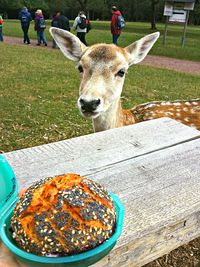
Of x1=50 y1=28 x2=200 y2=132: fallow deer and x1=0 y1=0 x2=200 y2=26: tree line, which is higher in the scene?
x1=50 y1=28 x2=200 y2=132: fallow deer

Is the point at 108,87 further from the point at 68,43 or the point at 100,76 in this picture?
the point at 68,43

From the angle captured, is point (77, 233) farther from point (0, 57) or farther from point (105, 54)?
point (0, 57)

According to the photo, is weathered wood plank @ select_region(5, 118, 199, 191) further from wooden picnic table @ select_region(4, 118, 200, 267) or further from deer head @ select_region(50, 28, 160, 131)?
deer head @ select_region(50, 28, 160, 131)

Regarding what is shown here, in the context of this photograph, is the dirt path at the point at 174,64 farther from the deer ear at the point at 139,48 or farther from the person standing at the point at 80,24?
the deer ear at the point at 139,48

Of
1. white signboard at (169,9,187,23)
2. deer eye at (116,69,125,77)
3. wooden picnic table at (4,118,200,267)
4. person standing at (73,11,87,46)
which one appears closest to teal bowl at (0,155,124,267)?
wooden picnic table at (4,118,200,267)

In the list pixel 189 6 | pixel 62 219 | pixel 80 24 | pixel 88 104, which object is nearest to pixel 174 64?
pixel 80 24

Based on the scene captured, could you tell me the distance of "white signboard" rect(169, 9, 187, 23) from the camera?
57.4 ft

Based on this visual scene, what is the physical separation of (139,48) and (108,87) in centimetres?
→ 99

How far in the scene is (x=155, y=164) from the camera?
2.01 m

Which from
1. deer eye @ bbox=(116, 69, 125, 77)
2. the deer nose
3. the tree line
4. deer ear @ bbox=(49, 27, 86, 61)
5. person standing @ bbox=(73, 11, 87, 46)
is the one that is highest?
deer ear @ bbox=(49, 27, 86, 61)

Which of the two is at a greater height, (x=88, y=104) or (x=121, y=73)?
(x=121, y=73)

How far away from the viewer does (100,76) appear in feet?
10.5

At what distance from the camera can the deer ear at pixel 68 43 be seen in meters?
3.68

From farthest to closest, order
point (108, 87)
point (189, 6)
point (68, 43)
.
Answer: point (189, 6), point (68, 43), point (108, 87)
